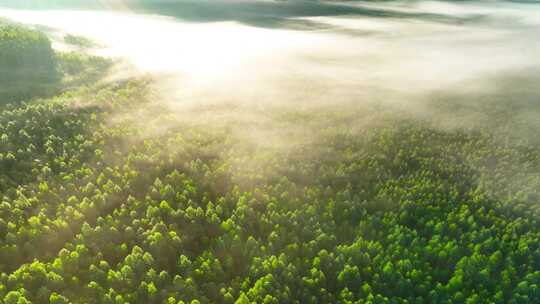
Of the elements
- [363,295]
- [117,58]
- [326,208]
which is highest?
[117,58]

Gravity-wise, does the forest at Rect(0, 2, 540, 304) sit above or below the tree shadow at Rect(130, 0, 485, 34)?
below

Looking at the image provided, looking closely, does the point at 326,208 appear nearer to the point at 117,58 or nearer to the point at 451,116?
the point at 451,116

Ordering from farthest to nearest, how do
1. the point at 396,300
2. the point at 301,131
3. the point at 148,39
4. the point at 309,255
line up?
1. the point at 148,39
2. the point at 301,131
3. the point at 309,255
4. the point at 396,300

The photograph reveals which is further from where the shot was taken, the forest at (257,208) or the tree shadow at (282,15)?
the tree shadow at (282,15)

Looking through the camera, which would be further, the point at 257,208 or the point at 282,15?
the point at 282,15

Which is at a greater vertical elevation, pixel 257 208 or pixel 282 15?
pixel 282 15

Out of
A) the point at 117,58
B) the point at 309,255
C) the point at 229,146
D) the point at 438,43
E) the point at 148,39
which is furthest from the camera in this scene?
the point at 438,43

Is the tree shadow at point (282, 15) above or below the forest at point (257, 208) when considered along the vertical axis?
above

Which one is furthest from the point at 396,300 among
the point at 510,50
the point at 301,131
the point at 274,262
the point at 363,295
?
the point at 510,50
